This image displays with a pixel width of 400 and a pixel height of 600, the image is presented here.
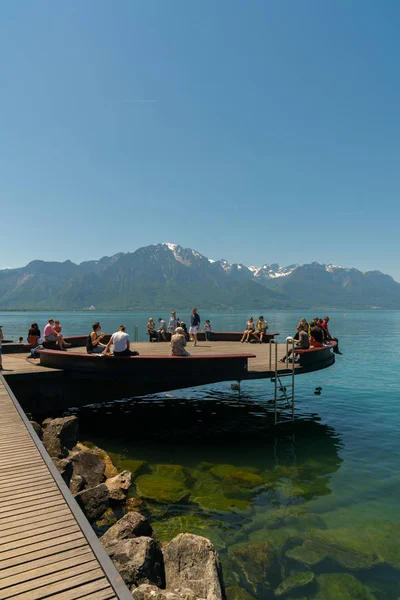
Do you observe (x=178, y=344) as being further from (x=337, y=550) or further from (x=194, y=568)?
(x=194, y=568)

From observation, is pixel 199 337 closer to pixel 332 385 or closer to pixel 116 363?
pixel 332 385

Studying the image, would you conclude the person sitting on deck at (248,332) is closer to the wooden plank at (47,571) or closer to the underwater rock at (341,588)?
the underwater rock at (341,588)

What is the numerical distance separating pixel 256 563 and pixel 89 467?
599 centimetres

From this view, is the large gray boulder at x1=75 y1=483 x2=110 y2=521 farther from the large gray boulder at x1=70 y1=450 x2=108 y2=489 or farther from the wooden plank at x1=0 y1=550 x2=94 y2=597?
the wooden plank at x1=0 y1=550 x2=94 y2=597

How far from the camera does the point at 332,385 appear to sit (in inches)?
1215

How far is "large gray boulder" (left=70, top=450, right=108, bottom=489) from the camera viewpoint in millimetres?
11711

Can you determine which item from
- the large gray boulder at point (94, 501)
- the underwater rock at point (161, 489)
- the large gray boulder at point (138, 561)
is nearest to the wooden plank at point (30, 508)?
the large gray boulder at point (138, 561)

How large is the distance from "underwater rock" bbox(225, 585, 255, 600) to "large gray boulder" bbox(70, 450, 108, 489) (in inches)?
215

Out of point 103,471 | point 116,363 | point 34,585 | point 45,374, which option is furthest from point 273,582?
point 45,374

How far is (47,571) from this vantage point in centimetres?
496

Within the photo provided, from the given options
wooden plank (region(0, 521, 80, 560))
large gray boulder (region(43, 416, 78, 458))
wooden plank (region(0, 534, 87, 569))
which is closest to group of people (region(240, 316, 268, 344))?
large gray boulder (region(43, 416, 78, 458))

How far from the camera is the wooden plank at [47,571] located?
4746 millimetres

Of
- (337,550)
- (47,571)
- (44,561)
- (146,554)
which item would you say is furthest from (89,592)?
(337,550)

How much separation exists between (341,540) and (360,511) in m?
1.79
